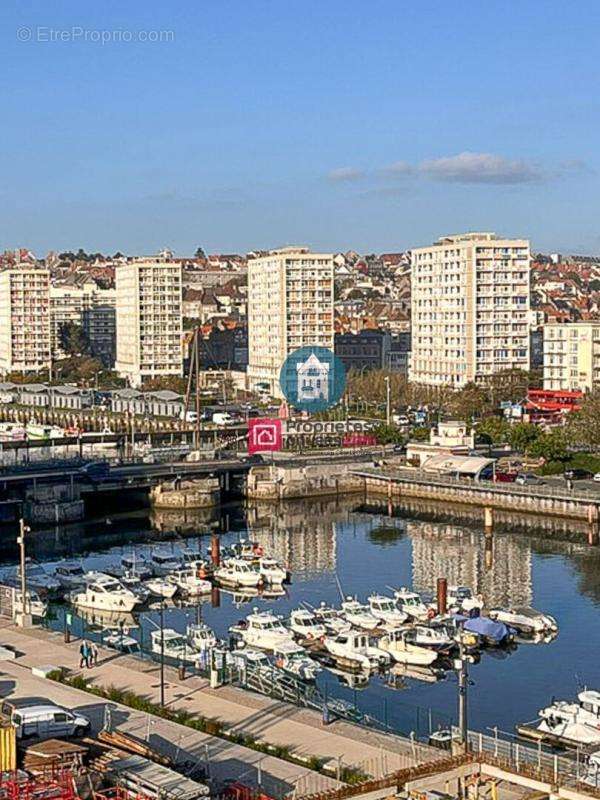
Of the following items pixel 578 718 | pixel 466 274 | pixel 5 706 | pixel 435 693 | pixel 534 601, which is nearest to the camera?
pixel 5 706

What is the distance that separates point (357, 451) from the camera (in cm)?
4688

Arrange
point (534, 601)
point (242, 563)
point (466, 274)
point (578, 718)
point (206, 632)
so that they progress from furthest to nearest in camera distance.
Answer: point (466, 274), point (242, 563), point (534, 601), point (206, 632), point (578, 718)

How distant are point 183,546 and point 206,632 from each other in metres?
11.8

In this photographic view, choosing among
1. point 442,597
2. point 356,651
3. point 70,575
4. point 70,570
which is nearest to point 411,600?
point 442,597

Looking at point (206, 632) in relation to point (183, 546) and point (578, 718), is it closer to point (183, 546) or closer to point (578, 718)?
point (578, 718)

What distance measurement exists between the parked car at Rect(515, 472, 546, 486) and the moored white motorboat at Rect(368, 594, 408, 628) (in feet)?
48.3

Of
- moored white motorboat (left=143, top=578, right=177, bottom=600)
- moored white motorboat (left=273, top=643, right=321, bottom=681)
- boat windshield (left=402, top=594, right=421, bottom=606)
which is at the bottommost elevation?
moored white motorboat (left=273, top=643, right=321, bottom=681)

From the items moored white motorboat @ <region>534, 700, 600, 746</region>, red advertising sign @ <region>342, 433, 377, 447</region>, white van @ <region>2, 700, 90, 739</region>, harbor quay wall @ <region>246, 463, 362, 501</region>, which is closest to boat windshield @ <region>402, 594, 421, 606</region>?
moored white motorboat @ <region>534, 700, 600, 746</region>

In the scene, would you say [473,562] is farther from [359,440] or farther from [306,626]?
[359,440]

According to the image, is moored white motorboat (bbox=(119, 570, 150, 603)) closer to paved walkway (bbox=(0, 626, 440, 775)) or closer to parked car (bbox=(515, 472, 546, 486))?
paved walkway (bbox=(0, 626, 440, 775))

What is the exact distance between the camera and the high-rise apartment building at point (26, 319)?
86938 millimetres

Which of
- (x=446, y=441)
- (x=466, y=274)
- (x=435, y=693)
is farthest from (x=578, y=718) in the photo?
(x=466, y=274)

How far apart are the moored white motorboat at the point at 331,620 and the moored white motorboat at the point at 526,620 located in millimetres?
2705

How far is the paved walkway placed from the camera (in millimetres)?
14852
